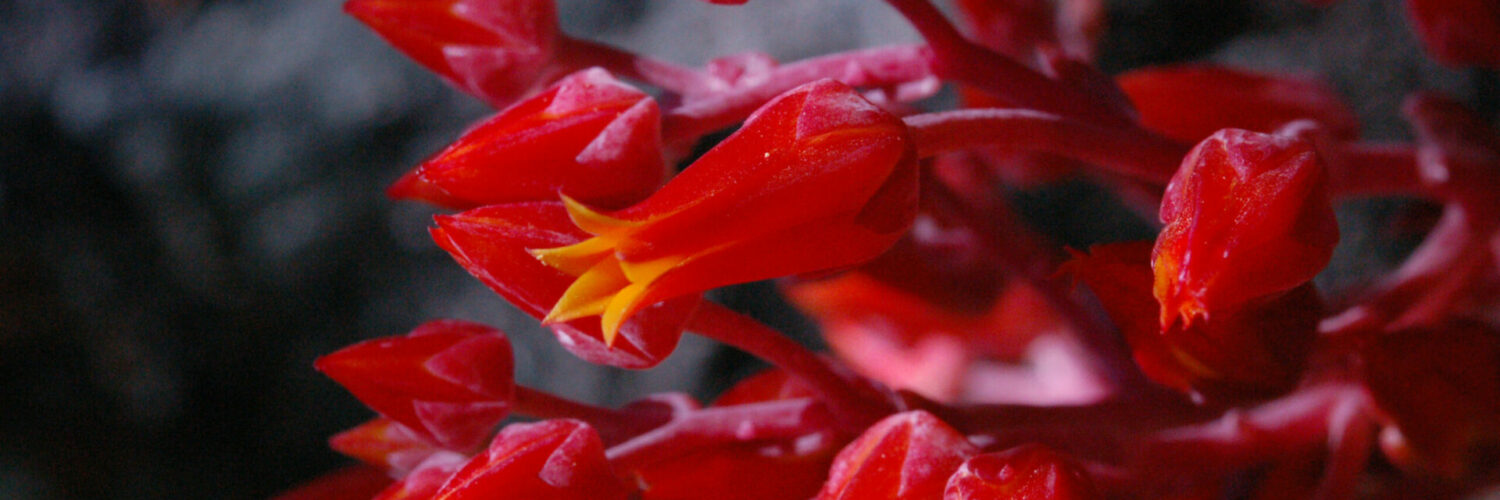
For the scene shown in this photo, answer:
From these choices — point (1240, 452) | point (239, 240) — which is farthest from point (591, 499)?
point (239, 240)

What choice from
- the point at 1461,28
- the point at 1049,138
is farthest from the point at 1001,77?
the point at 1461,28

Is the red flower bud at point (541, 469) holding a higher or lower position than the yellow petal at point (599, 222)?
lower

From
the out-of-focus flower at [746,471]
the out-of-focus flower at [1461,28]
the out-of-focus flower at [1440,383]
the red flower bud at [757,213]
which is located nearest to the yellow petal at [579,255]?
the red flower bud at [757,213]

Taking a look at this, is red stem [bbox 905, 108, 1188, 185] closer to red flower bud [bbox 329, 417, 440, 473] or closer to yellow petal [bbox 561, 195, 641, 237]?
yellow petal [bbox 561, 195, 641, 237]

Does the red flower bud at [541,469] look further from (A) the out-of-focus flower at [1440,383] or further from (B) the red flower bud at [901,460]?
(A) the out-of-focus flower at [1440,383]

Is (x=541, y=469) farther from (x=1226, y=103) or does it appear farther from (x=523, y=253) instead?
(x=1226, y=103)

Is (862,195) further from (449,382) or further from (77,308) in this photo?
(77,308)
